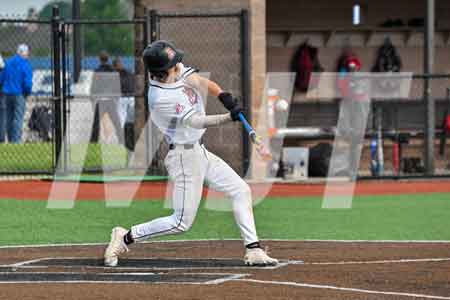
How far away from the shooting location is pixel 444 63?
27766 mm

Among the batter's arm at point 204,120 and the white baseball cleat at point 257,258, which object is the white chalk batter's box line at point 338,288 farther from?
the batter's arm at point 204,120

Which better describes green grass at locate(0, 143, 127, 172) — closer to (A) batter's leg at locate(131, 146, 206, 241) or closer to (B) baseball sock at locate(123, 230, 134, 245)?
(B) baseball sock at locate(123, 230, 134, 245)

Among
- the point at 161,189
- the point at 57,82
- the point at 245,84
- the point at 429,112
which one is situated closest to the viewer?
the point at 161,189

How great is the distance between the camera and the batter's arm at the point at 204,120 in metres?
9.91

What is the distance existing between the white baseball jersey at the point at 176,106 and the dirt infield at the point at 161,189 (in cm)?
704

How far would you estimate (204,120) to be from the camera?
9.96m

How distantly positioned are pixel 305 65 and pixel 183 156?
16.4 metres

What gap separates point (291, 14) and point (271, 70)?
63.3 inches

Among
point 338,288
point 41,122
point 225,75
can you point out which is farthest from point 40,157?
point 338,288

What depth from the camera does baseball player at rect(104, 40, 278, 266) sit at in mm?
10102

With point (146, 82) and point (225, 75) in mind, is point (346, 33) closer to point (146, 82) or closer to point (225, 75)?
point (225, 75)

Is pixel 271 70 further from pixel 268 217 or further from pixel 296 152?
pixel 268 217

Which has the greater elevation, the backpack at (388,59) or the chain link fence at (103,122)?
the backpack at (388,59)

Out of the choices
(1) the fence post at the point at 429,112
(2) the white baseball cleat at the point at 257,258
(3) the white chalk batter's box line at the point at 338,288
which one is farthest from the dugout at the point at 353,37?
(3) the white chalk batter's box line at the point at 338,288
